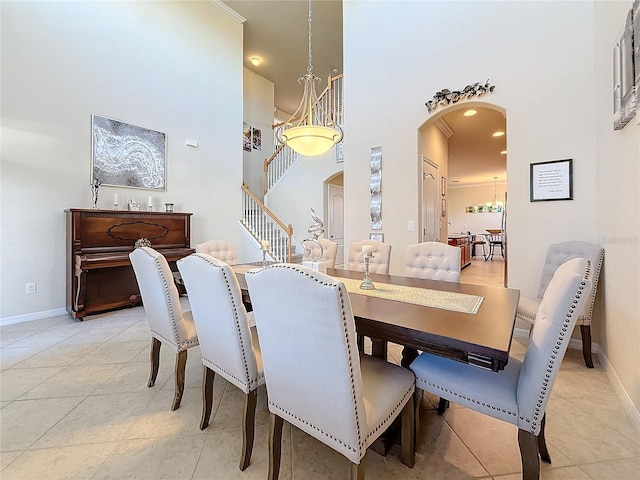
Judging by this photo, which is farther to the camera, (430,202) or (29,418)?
(430,202)

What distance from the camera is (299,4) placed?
5.22 metres

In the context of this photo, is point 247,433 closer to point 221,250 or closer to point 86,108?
point 221,250

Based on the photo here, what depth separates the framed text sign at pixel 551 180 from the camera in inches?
104

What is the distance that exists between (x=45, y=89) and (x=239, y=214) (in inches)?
122

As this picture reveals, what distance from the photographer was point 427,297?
1.66m

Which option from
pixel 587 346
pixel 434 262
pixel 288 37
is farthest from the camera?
pixel 288 37

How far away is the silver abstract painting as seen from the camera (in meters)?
3.90

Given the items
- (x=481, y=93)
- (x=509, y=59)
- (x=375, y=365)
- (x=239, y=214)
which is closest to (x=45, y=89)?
(x=239, y=214)

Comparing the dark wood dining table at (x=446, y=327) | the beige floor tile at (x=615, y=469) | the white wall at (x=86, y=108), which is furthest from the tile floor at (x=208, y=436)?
the white wall at (x=86, y=108)

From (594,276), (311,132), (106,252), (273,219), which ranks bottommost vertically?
(594,276)

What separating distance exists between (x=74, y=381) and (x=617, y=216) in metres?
4.07

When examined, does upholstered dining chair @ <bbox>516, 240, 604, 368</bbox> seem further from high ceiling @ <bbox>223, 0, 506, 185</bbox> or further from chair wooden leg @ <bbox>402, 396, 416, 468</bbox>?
high ceiling @ <bbox>223, 0, 506, 185</bbox>

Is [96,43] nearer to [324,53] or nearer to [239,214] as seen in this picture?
[239,214]

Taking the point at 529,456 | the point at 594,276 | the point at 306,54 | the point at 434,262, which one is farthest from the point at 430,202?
the point at 306,54
